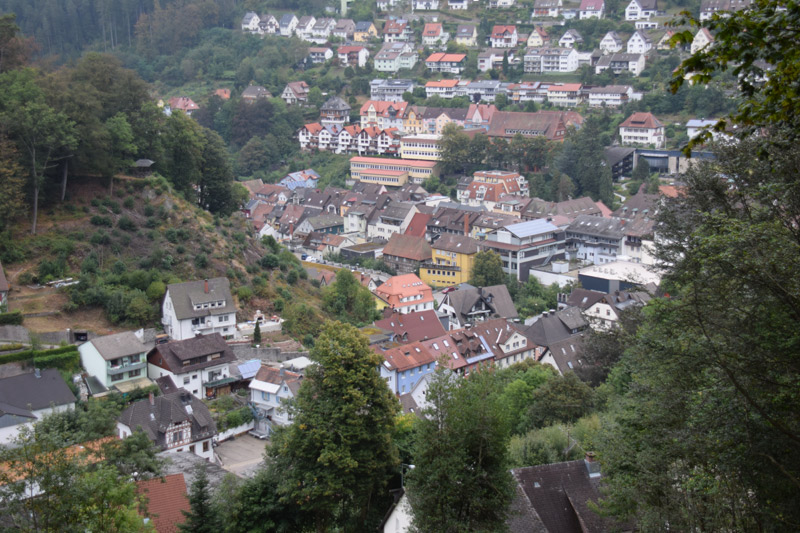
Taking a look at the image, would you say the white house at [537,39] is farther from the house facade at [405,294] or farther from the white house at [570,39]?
the house facade at [405,294]

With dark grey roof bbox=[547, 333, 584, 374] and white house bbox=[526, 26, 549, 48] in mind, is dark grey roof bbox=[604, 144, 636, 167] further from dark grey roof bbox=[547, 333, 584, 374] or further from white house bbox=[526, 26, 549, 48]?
dark grey roof bbox=[547, 333, 584, 374]

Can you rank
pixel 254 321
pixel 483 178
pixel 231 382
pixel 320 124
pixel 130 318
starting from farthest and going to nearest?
pixel 320 124 → pixel 483 178 → pixel 254 321 → pixel 130 318 → pixel 231 382

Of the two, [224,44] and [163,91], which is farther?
[224,44]

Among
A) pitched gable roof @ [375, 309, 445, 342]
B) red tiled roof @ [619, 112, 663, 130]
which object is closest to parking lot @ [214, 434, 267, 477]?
pitched gable roof @ [375, 309, 445, 342]

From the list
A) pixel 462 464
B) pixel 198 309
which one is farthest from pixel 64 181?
pixel 462 464

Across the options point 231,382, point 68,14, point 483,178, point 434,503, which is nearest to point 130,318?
point 231,382

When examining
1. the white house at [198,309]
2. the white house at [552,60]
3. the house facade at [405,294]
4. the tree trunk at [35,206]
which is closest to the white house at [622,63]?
the white house at [552,60]

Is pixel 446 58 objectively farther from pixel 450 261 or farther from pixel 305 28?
pixel 450 261

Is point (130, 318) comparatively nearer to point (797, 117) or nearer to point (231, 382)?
point (231, 382)
